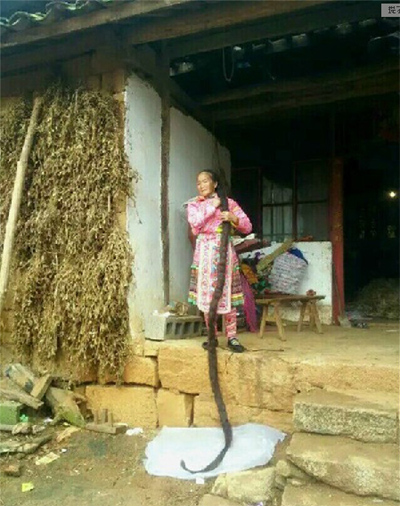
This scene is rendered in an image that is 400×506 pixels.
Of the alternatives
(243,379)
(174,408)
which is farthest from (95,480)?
(243,379)

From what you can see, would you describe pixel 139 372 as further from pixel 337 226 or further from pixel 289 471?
pixel 337 226

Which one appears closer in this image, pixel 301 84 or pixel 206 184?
pixel 206 184

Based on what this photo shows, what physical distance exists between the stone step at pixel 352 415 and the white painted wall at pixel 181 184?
78.6 inches

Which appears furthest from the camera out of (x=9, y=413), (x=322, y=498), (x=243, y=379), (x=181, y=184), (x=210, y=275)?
(x=181, y=184)

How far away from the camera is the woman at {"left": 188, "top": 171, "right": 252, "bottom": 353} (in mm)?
3783

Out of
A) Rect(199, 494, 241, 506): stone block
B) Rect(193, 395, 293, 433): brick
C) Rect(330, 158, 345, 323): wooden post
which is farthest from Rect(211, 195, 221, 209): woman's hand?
Rect(330, 158, 345, 323): wooden post

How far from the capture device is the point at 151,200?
427cm

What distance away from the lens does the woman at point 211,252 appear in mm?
3783

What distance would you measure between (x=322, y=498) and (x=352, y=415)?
0.54 metres

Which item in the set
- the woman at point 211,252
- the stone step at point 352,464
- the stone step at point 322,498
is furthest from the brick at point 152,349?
the stone step at point 322,498

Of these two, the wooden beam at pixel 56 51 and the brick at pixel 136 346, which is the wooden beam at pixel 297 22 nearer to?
the wooden beam at pixel 56 51

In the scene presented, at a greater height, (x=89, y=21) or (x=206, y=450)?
(x=89, y=21)

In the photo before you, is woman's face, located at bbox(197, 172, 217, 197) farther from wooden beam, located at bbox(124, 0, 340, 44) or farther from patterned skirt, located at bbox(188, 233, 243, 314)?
wooden beam, located at bbox(124, 0, 340, 44)

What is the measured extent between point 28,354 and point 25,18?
2759mm
